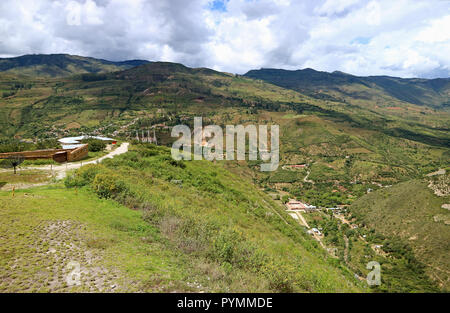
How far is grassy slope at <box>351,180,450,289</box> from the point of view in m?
41.6

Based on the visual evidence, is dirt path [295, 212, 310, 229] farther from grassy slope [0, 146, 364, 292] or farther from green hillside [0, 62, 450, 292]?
grassy slope [0, 146, 364, 292]

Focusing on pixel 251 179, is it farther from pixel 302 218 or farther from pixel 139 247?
pixel 139 247

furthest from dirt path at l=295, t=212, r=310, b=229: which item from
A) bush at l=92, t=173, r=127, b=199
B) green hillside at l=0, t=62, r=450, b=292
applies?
bush at l=92, t=173, r=127, b=199

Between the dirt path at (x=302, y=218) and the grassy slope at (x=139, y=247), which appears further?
the dirt path at (x=302, y=218)

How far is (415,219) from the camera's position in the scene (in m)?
51.7

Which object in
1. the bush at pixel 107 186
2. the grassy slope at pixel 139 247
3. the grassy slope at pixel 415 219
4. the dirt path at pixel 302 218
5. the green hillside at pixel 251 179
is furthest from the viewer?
the dirt path at pixel 302 218

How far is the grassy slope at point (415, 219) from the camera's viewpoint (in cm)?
4163

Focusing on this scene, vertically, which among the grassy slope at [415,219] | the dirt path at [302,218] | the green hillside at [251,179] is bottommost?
the dirt path at [302,218]

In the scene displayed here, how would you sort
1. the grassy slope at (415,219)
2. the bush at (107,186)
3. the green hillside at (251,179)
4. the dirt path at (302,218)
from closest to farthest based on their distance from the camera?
the green hillside at (251,179)
the bush at (107,186)
the grassy slope at (415,219)
the dirt path at (302,218)

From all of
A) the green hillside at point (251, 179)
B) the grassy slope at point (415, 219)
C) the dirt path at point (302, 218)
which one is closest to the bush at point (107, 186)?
the green hillside at point (251, 179)

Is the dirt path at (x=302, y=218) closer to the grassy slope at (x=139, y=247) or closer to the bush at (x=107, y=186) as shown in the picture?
the grassy slope at (x=139, y=247)
